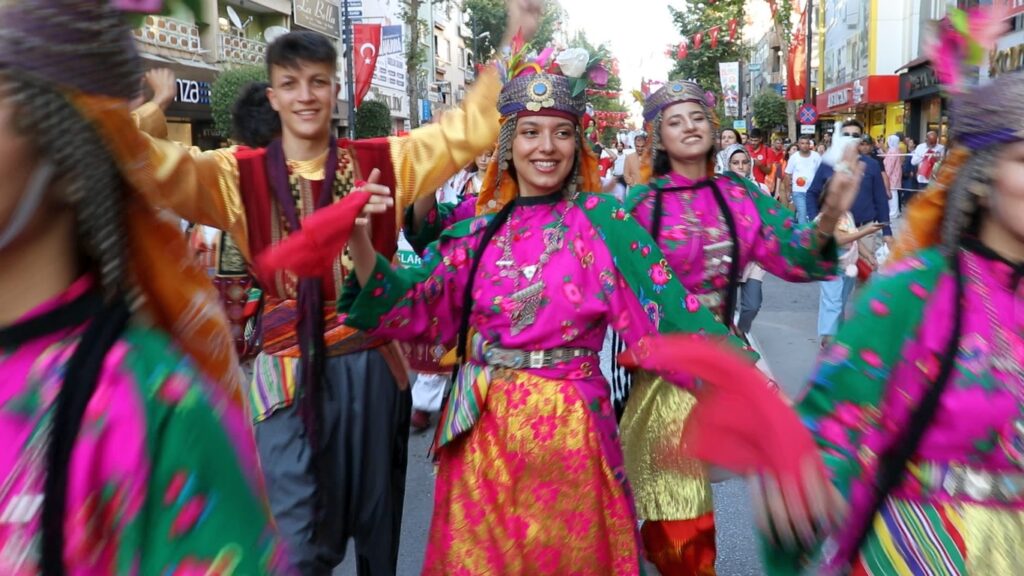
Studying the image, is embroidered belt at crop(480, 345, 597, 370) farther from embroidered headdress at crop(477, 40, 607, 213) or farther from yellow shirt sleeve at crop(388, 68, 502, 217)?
yellow shirt sleeve at crop(388, 68, 502, 217)

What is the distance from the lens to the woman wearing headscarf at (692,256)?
3316 millimetres

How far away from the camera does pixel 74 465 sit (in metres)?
1.11

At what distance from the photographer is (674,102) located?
3805mm

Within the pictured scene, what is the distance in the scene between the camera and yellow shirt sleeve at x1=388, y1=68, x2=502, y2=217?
124 inches

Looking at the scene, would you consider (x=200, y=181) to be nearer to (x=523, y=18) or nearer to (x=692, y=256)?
(x=523, y=18)

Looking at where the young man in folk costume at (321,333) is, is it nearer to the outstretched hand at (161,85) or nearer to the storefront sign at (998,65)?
the outstretched hand at (161,85)

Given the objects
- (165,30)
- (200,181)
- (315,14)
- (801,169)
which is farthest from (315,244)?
(315,14)

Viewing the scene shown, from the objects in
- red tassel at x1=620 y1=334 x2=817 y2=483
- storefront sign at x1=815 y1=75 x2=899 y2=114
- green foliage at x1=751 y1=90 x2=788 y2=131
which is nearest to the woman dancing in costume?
red tassel at x1=620 y1=334 x2=817 y2=483

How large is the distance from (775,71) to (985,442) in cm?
6089

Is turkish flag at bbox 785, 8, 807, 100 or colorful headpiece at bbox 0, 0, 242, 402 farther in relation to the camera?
turkish flag at bbox 785, 8, 807, 100

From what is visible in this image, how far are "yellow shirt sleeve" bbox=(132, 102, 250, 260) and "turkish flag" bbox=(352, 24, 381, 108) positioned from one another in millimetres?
13544

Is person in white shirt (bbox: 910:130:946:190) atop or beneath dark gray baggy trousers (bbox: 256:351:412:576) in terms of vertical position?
atop

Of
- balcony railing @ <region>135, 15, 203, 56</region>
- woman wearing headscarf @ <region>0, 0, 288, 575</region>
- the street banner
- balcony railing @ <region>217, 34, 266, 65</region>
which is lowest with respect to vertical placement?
woman wearing headscarf @ <region>0, 0, 288, 575</region>

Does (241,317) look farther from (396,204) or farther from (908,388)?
(908,388)
